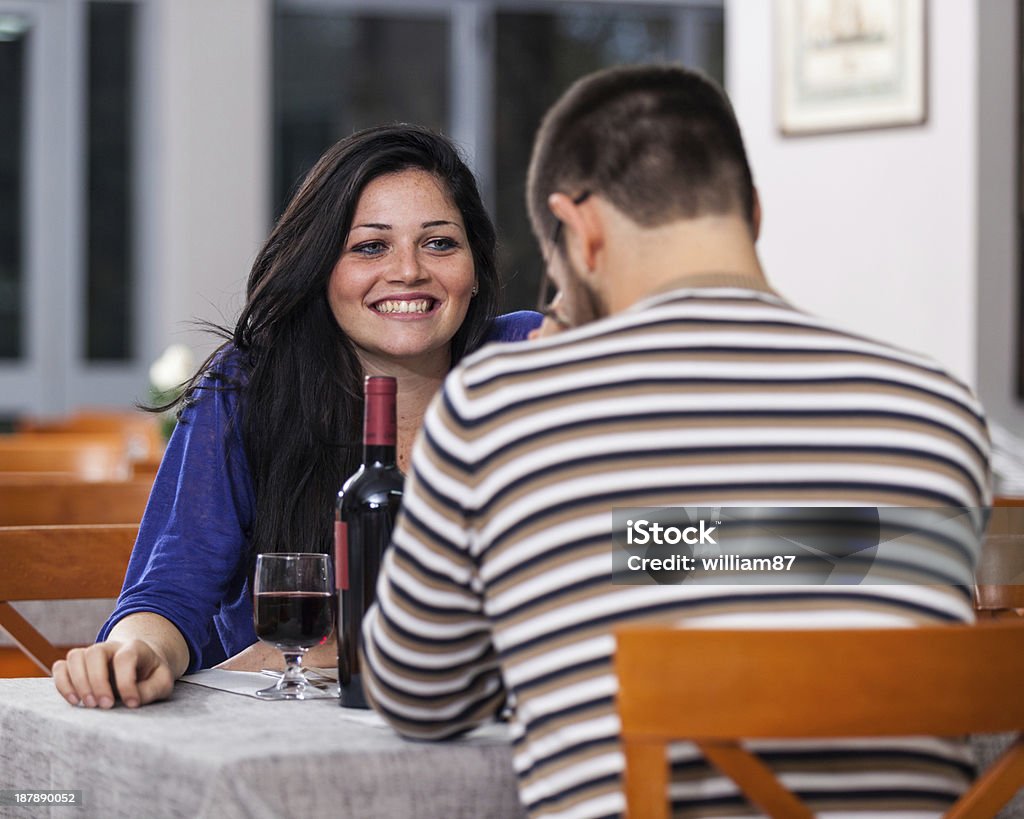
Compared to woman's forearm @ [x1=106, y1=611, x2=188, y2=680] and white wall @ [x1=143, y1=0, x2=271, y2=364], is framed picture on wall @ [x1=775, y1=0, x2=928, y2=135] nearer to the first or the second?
white wall @ [x1=143, y1=0, x2=271, y2=364]

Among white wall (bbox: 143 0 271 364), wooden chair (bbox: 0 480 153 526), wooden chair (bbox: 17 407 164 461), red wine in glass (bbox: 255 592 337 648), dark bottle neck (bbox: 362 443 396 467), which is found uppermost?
white wall (bbox: 143 0 271 364)

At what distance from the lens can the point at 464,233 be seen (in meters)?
2.17

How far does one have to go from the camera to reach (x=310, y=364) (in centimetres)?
206

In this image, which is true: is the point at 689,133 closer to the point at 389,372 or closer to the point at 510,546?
the point at 510,546

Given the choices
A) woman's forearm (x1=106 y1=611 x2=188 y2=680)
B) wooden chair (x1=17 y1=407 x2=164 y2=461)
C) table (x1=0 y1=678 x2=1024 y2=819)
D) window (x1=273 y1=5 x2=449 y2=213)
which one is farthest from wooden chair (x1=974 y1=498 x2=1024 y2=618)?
window (x1=273 y1=5 x2=449 y2=213)

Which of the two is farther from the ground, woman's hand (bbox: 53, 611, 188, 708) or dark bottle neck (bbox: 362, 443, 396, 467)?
dark bottle neck (bbox: 362, 443, 396, 467)

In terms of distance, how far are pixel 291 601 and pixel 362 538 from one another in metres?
0.11

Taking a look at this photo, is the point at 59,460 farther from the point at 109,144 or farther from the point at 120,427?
the point at 109,144

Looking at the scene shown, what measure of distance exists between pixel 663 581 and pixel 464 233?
42.4 inches

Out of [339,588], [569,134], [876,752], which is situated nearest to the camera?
[876,752]

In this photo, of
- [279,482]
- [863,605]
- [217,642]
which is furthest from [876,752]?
[217,642]

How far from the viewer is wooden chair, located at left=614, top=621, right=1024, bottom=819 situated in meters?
1.04

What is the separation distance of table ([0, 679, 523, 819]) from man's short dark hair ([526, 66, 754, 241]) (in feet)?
1.52

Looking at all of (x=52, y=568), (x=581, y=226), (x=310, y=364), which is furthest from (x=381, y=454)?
(x=52, y=568)
